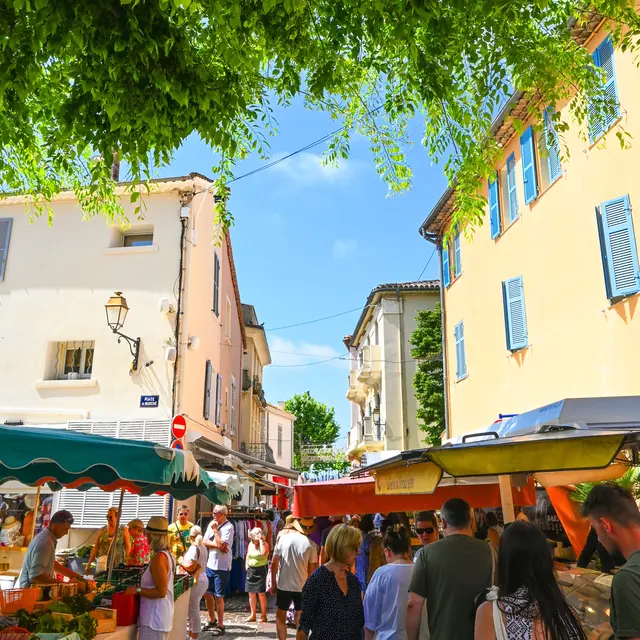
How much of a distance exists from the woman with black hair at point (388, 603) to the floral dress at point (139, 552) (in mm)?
4613

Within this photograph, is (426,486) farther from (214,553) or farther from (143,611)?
(214,553)

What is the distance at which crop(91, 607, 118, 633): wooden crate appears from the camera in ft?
18.4

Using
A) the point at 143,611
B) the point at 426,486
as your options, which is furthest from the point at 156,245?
the point at 426,486

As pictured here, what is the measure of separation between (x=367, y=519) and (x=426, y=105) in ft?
24.4

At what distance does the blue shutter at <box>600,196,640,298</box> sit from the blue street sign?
10.1 meters

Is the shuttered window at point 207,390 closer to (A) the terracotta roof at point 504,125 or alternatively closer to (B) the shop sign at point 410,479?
(A) the terracotta roof at point 504,125

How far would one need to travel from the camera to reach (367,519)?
427 inches

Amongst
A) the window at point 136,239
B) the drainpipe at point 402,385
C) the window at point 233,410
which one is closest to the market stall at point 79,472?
the window at point 136,239

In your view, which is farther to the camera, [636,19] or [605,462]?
[636,19]

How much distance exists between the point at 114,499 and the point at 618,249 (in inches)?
469

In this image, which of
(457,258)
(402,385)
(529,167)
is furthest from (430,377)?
(529,167)

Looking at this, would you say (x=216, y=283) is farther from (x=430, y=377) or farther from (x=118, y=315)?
(x=430, y=377)

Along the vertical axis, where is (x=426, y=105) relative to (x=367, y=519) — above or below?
above

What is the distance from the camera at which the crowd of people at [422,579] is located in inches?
110
